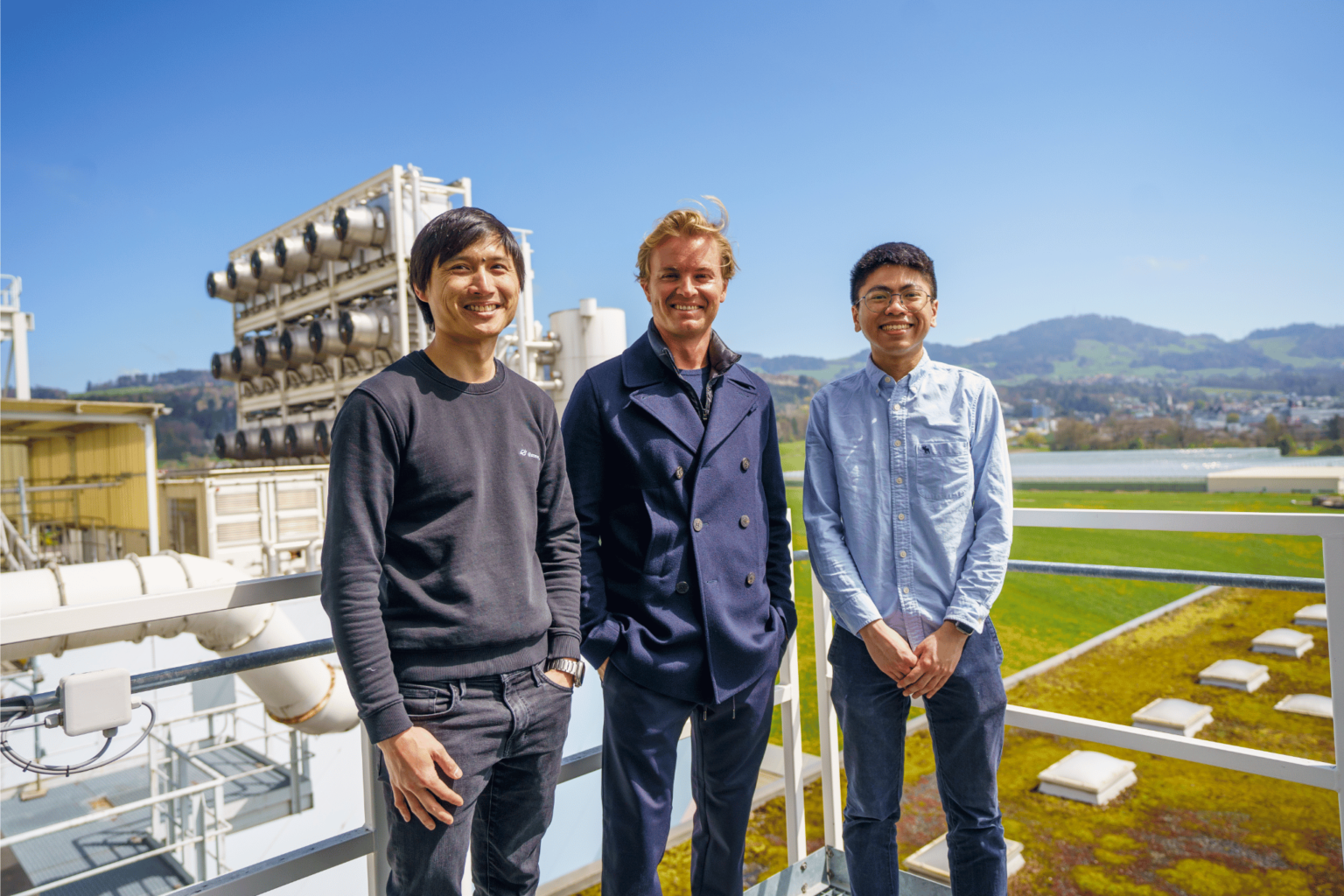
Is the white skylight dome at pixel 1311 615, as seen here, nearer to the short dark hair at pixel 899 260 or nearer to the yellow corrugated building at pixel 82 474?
the short dark hair at pixel 899 260

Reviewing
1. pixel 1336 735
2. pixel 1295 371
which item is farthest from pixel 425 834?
pixel 1295 371

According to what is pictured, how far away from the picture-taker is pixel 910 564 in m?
1.70

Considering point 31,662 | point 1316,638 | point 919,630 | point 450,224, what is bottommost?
point 1316,638

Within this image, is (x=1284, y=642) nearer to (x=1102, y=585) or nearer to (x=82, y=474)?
(x=1102, y=585)

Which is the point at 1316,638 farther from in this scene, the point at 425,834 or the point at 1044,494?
the point at 425,834

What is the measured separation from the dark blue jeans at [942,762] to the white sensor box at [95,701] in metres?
1.40

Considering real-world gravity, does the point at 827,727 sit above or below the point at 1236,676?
above

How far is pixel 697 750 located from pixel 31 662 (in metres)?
11.9

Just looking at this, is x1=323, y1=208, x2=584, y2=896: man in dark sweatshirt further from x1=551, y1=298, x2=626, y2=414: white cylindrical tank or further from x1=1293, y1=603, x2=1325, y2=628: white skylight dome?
x1=1293, y1=603, x2=1325, y2=628: white skylight dome

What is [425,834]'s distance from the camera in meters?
1.21

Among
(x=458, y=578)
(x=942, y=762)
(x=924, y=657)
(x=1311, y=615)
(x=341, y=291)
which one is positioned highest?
(x=341, y=291)

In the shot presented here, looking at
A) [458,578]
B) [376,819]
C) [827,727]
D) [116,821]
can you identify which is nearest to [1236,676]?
[827,727]

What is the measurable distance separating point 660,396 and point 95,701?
1100 millimetres


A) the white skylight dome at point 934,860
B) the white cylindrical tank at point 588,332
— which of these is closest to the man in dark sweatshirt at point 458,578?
the white skylight dome at point 934,860
